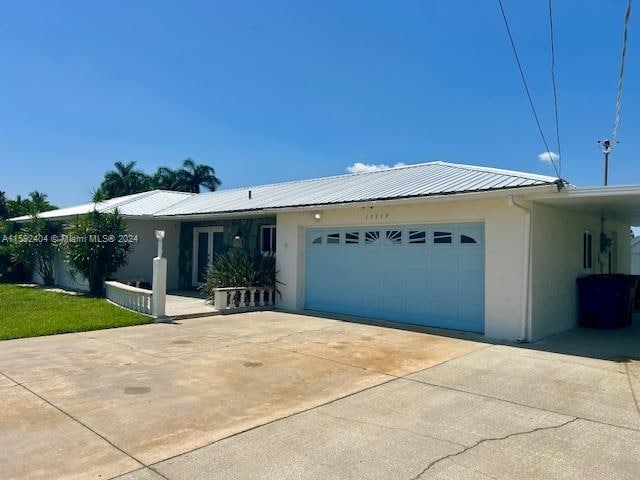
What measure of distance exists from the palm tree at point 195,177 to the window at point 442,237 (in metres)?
32.4

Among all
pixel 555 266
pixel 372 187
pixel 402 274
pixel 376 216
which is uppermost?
pixel 372 187

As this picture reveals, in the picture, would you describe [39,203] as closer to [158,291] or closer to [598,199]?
[158,291]

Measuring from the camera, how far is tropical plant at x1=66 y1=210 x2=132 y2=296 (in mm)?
15969

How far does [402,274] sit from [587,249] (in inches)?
213

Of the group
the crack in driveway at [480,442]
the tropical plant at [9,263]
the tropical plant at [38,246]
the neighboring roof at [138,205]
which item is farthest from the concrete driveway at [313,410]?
the tropical plant at [9,263]

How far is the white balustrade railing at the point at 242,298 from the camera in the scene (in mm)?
13102

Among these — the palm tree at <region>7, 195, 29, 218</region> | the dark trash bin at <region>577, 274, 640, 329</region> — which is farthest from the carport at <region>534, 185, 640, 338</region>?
the palm tree at <region>7, 195, 29, 218</region>

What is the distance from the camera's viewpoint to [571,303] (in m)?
11.3

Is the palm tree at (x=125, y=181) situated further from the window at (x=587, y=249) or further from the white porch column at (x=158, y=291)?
the window at (x=587, y=249)

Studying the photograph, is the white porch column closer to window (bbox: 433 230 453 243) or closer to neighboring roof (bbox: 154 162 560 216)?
neighboring roof (bbox: 154 162 560 216)

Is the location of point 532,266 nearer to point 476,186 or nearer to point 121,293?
point 476,186

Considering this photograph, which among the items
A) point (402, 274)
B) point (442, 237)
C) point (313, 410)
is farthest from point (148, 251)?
point (313, 410)

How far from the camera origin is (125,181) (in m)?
39.2

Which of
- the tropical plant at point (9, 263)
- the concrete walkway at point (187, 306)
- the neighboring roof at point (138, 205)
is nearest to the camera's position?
the concrete walkway at point (187, 306)
